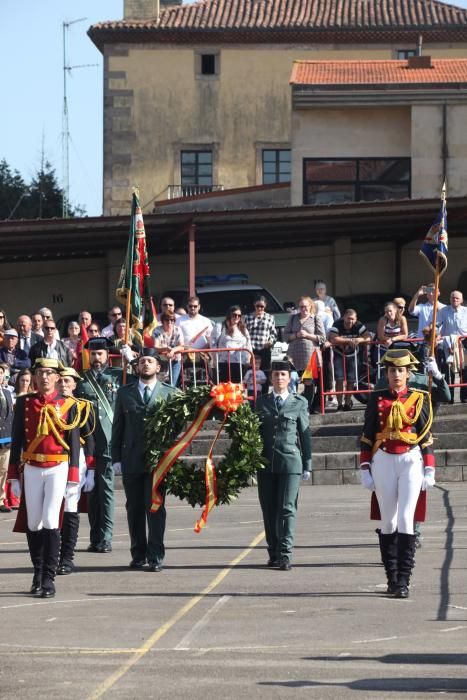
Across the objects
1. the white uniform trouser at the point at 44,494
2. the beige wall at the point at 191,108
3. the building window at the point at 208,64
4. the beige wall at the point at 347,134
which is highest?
the building window at the point at 208,64

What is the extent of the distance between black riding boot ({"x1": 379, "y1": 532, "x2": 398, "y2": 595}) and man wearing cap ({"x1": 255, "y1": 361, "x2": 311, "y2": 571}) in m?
1.39

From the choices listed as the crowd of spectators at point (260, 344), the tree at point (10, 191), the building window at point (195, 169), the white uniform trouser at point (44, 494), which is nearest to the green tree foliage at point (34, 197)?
the tree at point (10, 191)

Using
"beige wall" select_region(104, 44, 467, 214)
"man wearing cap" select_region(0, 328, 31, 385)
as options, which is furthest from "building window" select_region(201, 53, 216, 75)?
"man wearing cap" select_region(0, 328, 31, 385)

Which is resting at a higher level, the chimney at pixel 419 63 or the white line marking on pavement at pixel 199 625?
the chimney at pixel 419 63

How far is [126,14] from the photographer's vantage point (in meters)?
54.6

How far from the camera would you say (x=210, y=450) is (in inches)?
500

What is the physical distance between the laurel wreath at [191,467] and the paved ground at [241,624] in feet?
2.19

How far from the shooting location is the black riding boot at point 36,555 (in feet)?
37.5

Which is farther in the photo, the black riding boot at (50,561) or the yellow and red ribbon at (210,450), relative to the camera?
the yellow and red ribbon at (210,450)

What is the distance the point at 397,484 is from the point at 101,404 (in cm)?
348

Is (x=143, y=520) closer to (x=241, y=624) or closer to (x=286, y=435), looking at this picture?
(x=286, y=435)

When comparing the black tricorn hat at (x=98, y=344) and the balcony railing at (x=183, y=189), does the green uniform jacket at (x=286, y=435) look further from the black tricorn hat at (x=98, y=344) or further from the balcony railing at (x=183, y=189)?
the balcony railing at (x=183, y=189)

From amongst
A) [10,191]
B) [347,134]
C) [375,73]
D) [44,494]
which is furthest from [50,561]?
[10,191]

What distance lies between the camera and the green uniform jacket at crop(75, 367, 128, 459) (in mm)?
13773
